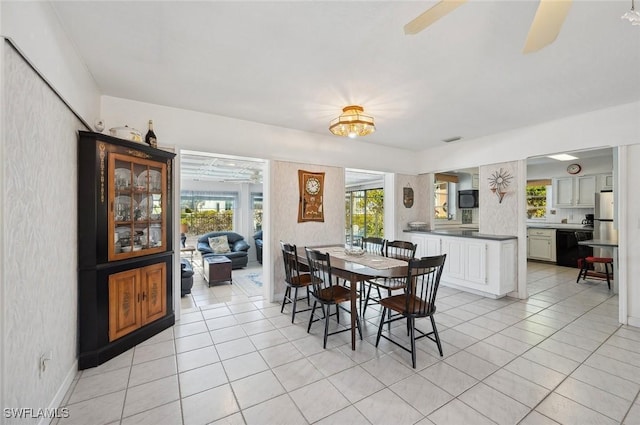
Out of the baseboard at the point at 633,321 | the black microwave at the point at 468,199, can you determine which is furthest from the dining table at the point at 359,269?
the black microwave at the point at 468,199

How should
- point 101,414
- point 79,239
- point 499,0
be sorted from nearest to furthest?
point 499,0, point 101,414, point 79,239

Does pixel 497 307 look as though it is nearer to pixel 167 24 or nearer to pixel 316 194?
pixel 316 194

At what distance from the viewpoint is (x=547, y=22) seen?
4.68ft

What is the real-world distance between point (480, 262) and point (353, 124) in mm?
2990

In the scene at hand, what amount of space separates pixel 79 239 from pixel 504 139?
548 centimetres

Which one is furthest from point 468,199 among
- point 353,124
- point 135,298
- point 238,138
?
point 135,298

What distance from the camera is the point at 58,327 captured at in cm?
191

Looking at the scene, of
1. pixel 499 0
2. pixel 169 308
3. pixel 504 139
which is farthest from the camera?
pixel 504 139

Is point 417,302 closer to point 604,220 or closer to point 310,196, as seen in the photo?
point 310,196

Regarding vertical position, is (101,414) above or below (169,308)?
below

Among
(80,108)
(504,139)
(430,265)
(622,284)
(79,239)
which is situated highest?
(504,139)

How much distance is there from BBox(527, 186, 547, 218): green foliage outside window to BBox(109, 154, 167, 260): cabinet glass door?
27.5ft

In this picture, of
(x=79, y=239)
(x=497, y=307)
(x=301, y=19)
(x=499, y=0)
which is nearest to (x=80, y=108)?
(x=79, y=239)

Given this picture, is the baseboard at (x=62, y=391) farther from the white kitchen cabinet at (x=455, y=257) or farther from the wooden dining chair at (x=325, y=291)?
the white kitchen cabinet at (x=455, y=257)
